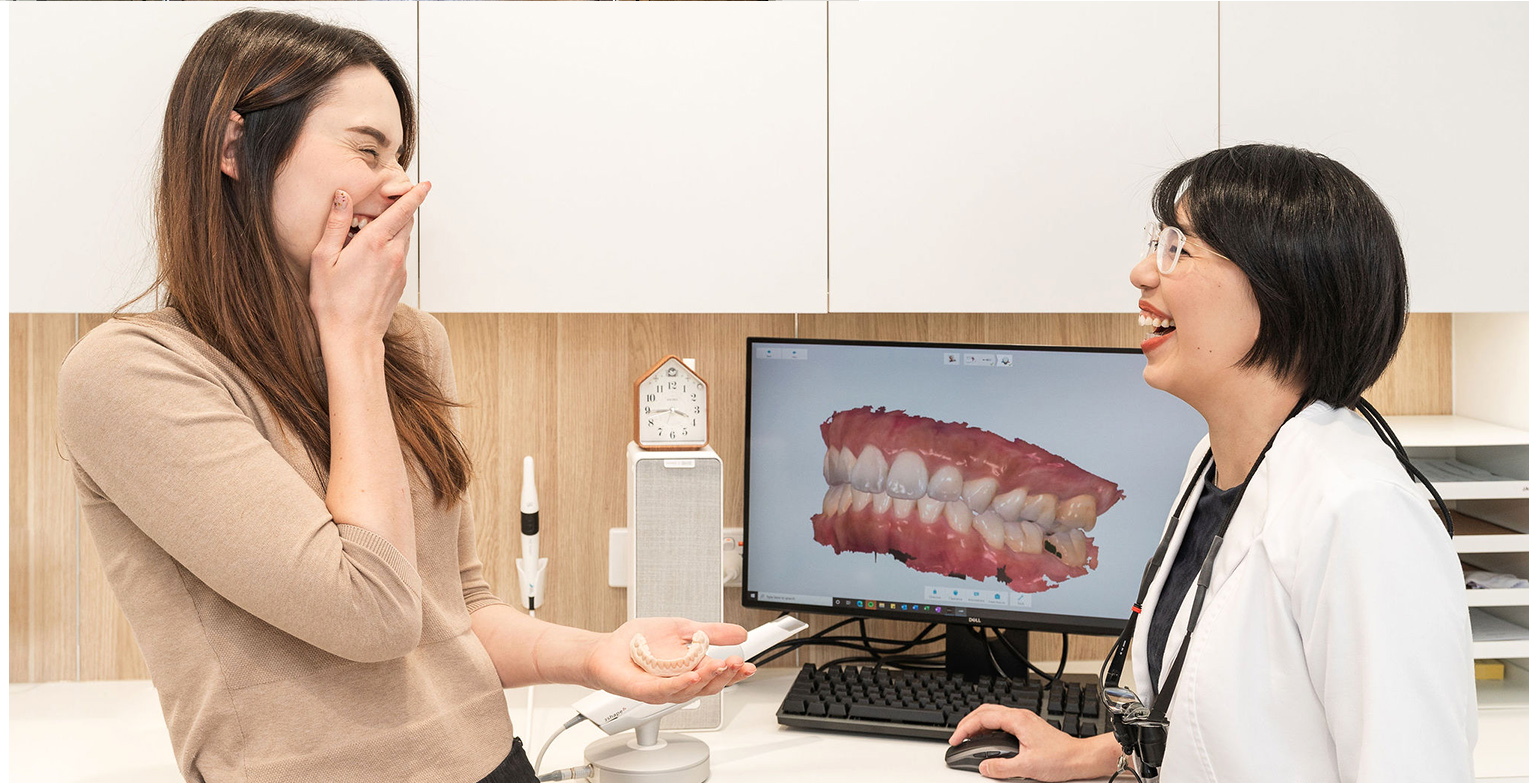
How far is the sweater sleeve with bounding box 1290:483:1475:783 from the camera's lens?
95cm

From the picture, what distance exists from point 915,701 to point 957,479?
0.38m

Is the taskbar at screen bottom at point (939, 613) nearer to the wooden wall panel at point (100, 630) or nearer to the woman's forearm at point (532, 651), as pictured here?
the woman's forearm at point (532, 651)

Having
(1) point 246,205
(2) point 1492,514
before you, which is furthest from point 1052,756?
(1) point 246,205

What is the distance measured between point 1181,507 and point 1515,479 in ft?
2.84

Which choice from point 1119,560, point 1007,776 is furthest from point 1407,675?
point 1119,560

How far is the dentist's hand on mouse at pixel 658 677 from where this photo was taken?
1.22 meters

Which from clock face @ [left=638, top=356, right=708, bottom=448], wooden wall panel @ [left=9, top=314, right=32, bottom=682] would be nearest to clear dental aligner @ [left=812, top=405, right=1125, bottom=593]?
clock face @ [left=638, top=356, right=708, bottom=448]

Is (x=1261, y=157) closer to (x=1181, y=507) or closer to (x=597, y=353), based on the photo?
(x=1181, y=507)

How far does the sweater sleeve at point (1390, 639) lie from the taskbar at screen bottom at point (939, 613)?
80 cm

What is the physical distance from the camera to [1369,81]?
170 centimetres

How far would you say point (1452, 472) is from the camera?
183 centimetres

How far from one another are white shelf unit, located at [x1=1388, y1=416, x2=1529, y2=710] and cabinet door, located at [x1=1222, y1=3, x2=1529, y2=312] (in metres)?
0.26

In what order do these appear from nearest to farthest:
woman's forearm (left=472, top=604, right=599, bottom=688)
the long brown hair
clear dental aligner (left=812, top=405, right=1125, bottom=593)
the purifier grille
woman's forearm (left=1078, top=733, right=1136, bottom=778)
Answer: the long brown hair
woman's forearm (left=472, top=604, right=599, bottom=688)
woman's forearm (left=1078, top=733, right=1136, bottom=778)
the purifier grille
clear dental aligner (left=812, top=405, right=1125, bottom=593)

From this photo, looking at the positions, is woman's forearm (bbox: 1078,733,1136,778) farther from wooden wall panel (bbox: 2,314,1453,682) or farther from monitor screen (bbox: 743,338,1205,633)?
wooden wall panel (bbox: 2,314,1453,682)
